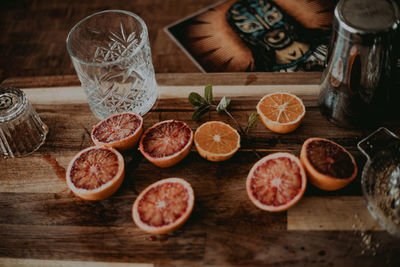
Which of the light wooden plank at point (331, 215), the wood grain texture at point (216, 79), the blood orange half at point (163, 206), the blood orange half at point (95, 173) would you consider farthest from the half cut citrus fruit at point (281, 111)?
the blood orange half at point (95, 173)

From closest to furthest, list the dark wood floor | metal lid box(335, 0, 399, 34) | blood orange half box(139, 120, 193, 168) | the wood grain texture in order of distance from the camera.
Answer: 1. metal lid box(335, 0, 399, 34)
2. blood orange half box(139, 120, 193, 168)
3. the wood grain texture
4. the dark wood floor

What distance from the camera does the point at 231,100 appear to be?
1310 mm

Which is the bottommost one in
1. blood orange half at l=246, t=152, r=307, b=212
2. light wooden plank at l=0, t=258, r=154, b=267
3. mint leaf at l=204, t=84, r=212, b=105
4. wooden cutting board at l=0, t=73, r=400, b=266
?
light wooden plank at l=0, t=258, r=154, b=267

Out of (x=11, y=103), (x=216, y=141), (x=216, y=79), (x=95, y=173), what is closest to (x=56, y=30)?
(x=11, y=103)

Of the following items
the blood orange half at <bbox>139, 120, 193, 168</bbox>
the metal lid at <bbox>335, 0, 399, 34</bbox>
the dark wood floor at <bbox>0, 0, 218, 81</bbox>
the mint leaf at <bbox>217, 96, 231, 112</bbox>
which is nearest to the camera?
the metal lid at <bbox>335, 0, 399, 34</bbox>

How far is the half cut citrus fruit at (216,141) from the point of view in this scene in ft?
3.67

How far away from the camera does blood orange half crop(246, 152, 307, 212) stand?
998mm

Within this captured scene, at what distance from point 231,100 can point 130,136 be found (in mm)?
389

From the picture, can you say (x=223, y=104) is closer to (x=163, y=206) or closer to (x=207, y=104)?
(x=207, y=104)

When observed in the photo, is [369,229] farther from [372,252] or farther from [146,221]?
[146,221]

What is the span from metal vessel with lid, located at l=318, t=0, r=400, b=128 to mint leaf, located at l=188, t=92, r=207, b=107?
0.40 m

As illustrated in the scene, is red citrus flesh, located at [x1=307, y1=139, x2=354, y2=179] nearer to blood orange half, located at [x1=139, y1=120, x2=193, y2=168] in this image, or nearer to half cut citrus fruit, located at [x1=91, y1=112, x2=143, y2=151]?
blood orange half, located at [x1=139, y1=120, x2=193, y2=168]

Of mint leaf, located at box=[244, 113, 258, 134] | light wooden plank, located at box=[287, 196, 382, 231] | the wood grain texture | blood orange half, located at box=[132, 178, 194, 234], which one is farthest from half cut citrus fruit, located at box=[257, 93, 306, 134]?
blood orange half, located at box=[132, 178, 194, 234]

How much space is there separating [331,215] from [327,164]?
0.14 metres
